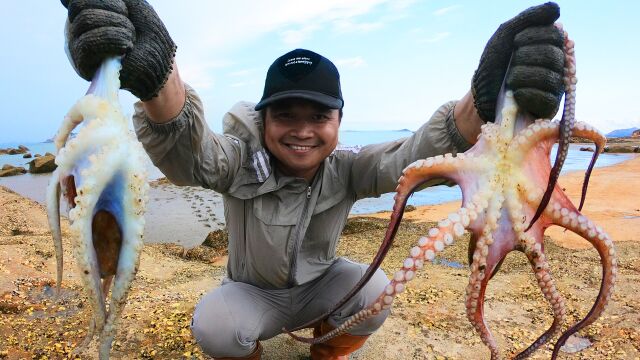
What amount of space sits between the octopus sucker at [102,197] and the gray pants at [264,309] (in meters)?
1.36

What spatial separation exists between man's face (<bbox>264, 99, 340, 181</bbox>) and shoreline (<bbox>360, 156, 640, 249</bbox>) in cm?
465

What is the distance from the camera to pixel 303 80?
2.72 m

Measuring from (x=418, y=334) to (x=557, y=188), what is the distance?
224 centimetres

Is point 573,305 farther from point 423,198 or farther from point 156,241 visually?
point 423,198

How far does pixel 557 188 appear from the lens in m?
2.04

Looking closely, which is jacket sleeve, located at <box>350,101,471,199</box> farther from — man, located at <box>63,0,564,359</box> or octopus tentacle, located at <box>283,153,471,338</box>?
octopus tentacle, located at <box>283,153,471,338</box>

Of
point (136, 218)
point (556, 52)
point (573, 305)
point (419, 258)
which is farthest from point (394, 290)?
point (573, 305)

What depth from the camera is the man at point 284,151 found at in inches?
77.8

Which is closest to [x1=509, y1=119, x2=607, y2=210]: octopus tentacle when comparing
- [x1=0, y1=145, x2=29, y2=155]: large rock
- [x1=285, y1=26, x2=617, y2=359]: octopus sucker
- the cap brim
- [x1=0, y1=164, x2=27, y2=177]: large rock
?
[x1=285, y1=26, x2=617, y2=359]: octopus sucker

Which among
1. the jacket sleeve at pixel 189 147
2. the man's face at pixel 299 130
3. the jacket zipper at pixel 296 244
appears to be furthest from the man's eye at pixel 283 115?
the jacket zipper at pixel 296 244

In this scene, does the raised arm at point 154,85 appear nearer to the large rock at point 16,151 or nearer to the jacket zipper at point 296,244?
the jacket zipper at point 296,244

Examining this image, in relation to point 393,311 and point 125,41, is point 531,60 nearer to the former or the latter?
point 125,41

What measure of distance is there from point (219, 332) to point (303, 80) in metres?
1.77

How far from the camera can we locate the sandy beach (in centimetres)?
353
